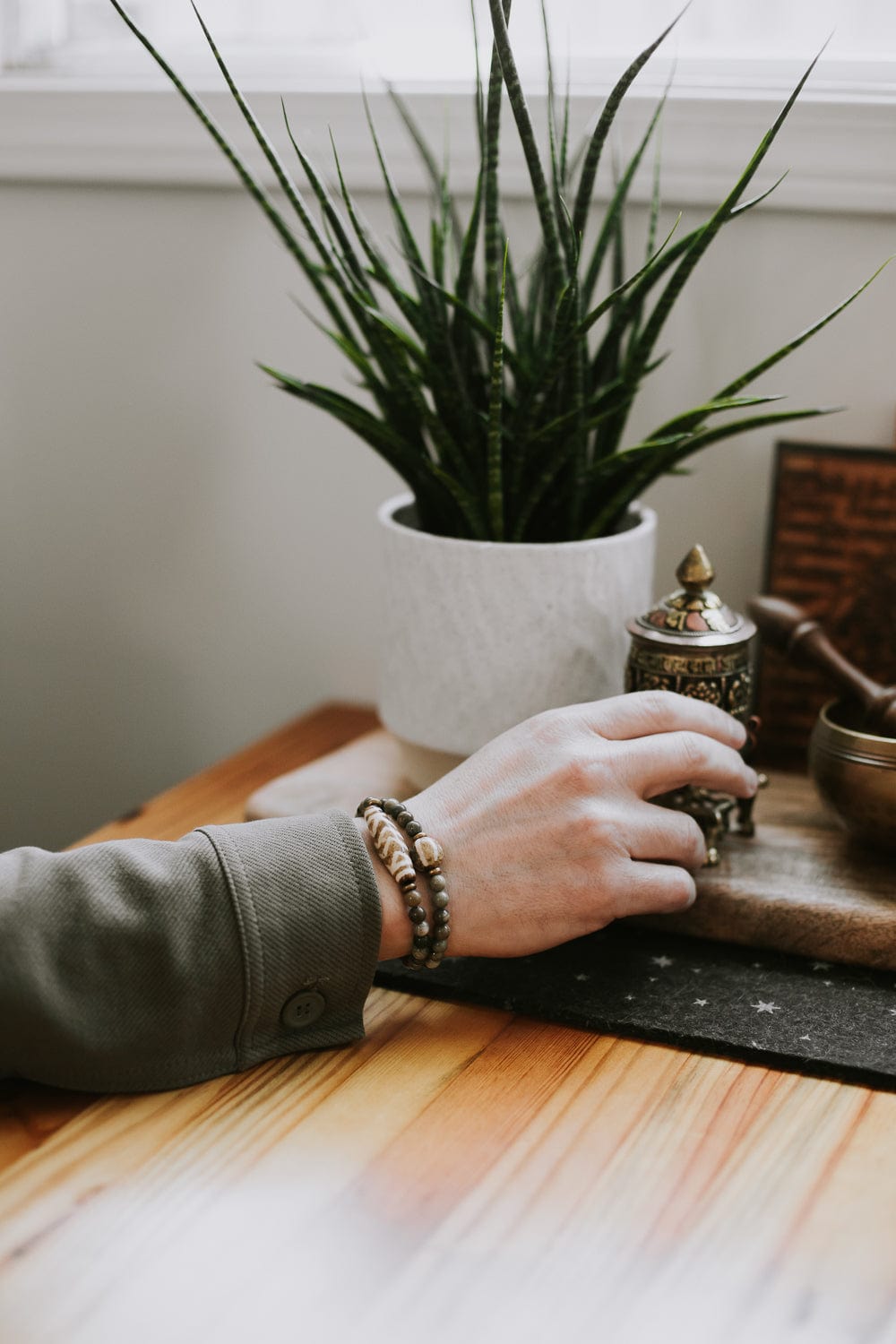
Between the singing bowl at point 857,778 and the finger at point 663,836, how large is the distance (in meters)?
0.10

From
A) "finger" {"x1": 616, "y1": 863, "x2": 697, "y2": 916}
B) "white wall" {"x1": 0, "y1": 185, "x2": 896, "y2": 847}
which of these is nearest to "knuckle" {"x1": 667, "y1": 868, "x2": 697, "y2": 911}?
"finger" {"x1": 616, "y1": 863, "x2": 697, "y2": 916}

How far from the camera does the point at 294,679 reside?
1314 mm

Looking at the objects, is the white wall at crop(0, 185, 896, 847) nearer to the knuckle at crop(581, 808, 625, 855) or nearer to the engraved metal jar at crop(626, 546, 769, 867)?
the engraved metal jar at crop(626, 546, 769, 867)

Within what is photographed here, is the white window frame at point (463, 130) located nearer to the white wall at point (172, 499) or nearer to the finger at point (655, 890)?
the white wall at point (172, 499)

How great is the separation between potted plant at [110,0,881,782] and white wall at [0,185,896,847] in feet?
0.65

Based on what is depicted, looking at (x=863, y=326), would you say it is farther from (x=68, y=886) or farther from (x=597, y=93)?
(x=68, y=886)

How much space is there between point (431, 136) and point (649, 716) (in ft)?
2.03

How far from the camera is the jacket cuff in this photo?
0.64 m

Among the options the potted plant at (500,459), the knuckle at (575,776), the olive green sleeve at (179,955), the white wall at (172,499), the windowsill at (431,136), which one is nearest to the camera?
the olive green sleeve at (179,955)

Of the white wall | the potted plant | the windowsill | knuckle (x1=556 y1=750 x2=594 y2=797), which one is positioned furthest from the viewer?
the white wall

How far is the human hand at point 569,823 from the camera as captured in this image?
2.28 ft

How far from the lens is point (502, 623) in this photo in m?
0.86

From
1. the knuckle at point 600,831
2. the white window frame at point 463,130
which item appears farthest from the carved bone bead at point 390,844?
the white window frame at point 463,130

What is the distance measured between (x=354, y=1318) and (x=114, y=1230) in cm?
12
